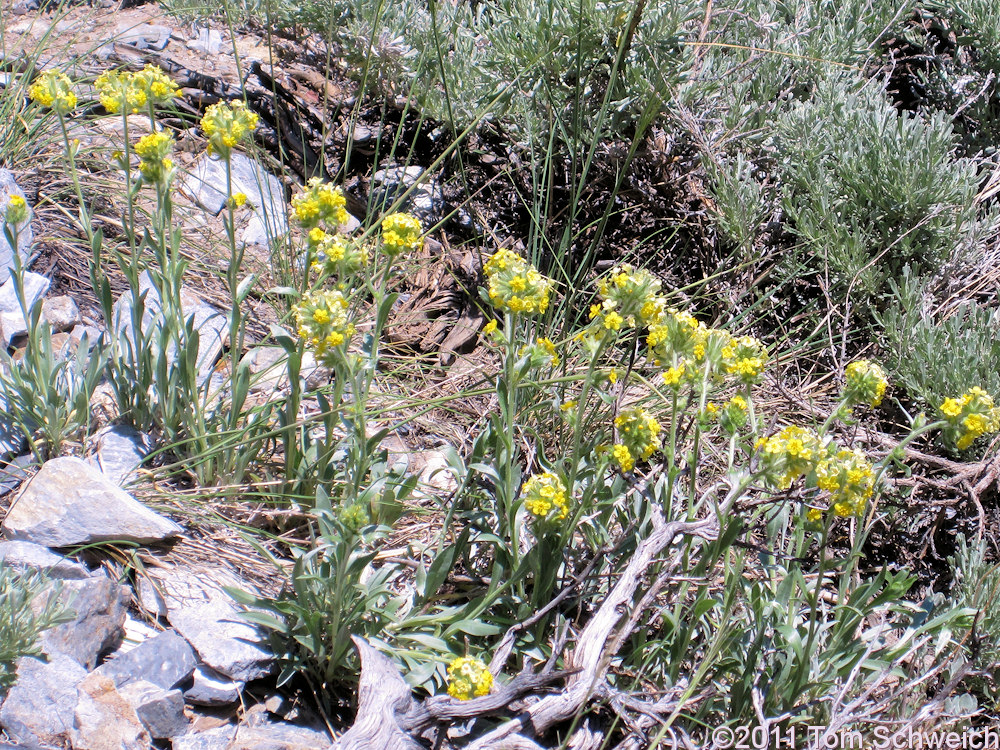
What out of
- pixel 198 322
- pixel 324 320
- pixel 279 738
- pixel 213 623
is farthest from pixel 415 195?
pixel 279 738

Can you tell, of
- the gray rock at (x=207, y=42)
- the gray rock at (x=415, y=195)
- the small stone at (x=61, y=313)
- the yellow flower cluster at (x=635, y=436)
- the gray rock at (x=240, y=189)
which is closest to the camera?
the yellow flower cluster at (x=635, y=436)

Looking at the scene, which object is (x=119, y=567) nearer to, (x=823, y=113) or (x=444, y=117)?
(x=444, y=117)

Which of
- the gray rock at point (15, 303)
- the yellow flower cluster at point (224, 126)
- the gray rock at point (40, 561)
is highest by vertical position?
the yellow flower cluster at point (224, 126)

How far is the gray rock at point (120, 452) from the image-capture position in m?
2.23

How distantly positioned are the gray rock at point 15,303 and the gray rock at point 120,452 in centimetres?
47

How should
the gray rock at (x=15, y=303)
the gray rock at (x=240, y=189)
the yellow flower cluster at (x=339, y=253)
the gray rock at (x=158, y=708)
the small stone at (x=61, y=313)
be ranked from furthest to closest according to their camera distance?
the gray rock at (x=240, y=189) → the small stone at (x=61, y=313) → the gray rock at (x=15, y=303) → the yellow flower cluster at (x=339, y=253) → the gray rock at (x=158, y=708)

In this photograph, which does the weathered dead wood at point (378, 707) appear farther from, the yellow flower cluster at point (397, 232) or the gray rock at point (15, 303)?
the gray rock at point (15, 303)

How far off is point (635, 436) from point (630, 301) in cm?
30

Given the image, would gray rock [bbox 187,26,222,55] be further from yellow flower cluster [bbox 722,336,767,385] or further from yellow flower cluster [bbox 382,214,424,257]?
yellow flower cluster [bbox 722,336,767,385]

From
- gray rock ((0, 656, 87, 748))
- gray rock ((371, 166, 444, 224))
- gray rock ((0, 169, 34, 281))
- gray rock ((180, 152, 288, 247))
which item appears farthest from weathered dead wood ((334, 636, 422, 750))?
gray rock ((371, 166, 444, 224))

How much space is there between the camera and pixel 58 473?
2012 mm

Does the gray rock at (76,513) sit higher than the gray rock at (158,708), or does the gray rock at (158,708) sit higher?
Answer: the gray rock at (76,513)

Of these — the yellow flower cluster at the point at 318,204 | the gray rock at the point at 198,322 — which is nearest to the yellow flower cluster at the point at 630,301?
the yellow flower cluster at the point at 318,204

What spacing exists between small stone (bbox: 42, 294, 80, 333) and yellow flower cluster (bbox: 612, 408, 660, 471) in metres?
1.94
